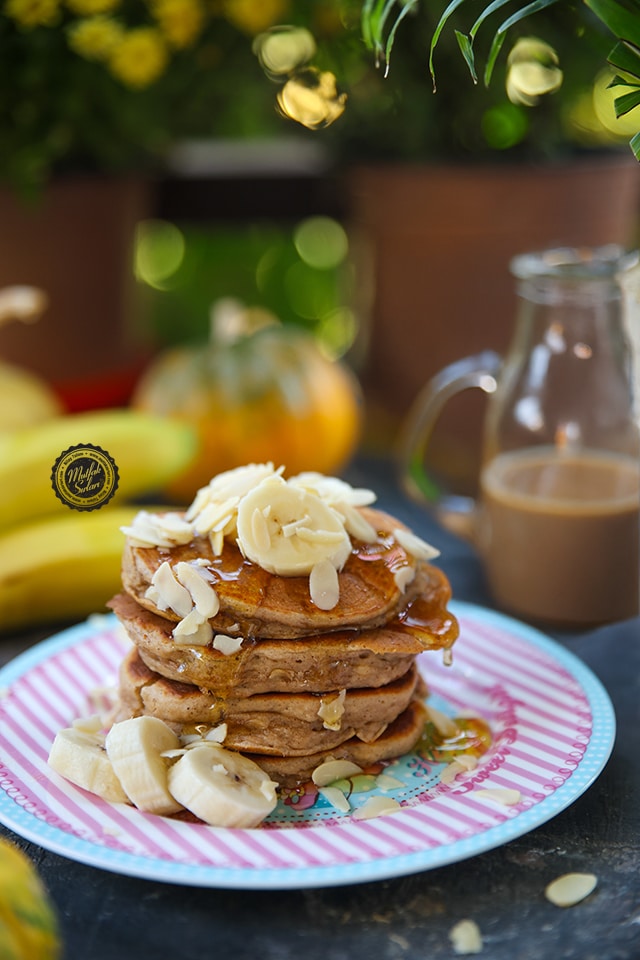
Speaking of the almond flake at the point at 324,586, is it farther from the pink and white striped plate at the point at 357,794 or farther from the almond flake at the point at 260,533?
the pink and white striped plate at the point at 357,794

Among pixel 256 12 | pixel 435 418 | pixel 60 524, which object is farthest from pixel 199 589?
pixel 256 12

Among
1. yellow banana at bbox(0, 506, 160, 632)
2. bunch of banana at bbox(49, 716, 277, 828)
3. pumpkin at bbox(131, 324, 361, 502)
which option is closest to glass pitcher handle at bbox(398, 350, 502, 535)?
pumpkin at bbox(131, 324, 361, 502)

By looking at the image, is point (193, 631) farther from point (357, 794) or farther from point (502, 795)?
point (502, 795)

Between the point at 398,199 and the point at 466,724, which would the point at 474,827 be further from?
the point at 398,199

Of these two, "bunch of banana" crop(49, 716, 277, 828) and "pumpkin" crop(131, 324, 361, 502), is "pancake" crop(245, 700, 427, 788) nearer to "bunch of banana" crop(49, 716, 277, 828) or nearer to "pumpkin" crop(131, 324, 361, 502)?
"bunch of banana" crop(49, 716, 277, 828)

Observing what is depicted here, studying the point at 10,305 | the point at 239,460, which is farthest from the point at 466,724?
the point at 10,305
